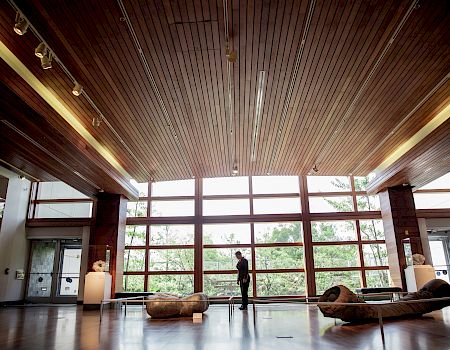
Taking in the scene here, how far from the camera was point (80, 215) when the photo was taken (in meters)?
15.1

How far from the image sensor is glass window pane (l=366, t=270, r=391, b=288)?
1424cm

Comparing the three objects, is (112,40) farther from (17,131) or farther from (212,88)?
(17,131)

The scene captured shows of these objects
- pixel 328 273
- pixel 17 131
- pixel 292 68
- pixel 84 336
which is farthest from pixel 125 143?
pixel 328 273

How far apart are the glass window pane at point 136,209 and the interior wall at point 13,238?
4.07m

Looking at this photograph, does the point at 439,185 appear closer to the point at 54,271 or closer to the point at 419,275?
the point at 419,275

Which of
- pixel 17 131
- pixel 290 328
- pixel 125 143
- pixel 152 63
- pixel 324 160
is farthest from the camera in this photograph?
pixel 324 160

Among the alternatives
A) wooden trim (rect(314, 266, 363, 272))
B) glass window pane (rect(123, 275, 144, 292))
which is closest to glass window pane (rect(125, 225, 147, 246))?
glass window pane (rect(123, 275, 144, 292))

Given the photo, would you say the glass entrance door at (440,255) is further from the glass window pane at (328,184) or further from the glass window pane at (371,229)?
the glass window pane at (328,184)

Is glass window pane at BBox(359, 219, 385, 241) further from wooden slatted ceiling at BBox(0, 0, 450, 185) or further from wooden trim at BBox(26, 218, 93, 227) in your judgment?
wooden trim at BBox(26, 218, 93, 227)

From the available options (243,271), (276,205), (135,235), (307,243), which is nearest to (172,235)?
(135,235)

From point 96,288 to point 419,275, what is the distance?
34.3ft

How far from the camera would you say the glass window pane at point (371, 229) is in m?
14.8

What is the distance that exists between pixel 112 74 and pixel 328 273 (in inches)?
436

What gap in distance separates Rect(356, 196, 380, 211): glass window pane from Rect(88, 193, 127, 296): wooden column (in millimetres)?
9434
